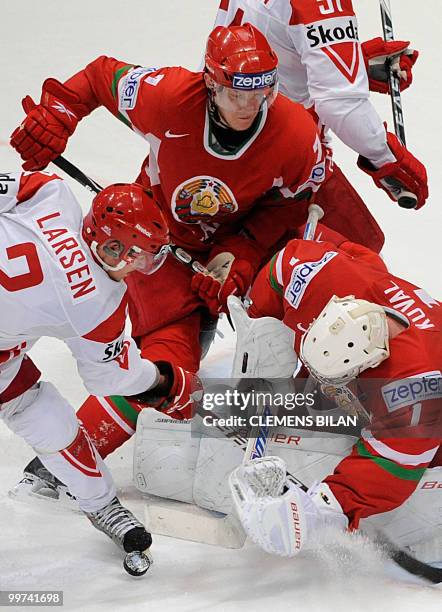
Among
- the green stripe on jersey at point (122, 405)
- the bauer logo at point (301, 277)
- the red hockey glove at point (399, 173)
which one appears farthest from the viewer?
the red hockey glove at point (399, 173)

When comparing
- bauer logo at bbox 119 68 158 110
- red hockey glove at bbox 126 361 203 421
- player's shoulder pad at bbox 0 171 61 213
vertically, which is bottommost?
red hockey glove at bbox 126 361 203 421

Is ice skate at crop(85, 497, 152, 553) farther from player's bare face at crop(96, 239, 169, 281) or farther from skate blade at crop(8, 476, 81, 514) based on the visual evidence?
player's bare face at crop(96, 239, 169, 281)

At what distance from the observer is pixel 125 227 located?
264 centimetres

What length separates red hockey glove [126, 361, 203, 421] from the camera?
2971mm

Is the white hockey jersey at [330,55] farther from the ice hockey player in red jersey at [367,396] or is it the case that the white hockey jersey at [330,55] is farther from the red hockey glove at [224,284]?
the ice hockey player in red jersey at [367,396]

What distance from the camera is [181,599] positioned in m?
2.78

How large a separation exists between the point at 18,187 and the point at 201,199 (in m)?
0.83

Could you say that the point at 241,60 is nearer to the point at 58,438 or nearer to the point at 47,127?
the point at 47,127

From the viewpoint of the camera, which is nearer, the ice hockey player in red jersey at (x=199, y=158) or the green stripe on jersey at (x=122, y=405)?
the ice hockey player in red jersey at (x=199, y=158)

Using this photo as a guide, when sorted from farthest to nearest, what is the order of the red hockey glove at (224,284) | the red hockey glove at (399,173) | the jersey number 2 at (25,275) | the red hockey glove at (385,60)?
1. the red hockey glove at (385,60)
2. the red hockey glove at (399,173)
3. the red hockey glove at (224,284)
4. the jersey number 2 at (25,275)

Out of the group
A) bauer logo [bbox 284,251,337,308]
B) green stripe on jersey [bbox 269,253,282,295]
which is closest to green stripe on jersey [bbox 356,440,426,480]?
bauer logo [bbox 284,251,337,308]

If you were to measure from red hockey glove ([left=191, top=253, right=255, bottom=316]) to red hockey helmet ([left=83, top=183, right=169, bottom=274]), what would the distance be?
2.51 feet

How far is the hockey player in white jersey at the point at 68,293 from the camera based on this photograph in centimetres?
262

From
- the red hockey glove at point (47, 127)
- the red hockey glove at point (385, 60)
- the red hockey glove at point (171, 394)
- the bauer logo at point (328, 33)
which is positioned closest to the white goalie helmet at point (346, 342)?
the red hockey glove at point (171, 394)
